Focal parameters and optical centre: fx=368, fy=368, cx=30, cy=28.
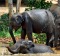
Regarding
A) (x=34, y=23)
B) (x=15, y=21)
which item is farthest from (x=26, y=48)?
(x=34, y=23)

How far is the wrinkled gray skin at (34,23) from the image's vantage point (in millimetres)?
8852

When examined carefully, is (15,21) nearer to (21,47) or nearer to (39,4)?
(21,47)

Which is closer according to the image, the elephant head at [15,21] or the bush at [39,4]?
the elephant head at [15,21]

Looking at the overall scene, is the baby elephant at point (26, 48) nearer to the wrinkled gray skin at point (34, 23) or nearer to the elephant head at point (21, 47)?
the elephant head at point (21, 47)

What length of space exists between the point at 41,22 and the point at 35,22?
179 mm

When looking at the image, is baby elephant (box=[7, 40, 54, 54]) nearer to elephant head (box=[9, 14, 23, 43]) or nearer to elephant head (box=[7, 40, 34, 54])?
elephant head (box=[7, 40, 34, 54])

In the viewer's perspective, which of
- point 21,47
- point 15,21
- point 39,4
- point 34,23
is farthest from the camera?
point 39,4

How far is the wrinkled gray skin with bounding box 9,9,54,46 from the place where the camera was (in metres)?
8.85

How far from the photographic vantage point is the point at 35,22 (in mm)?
9156

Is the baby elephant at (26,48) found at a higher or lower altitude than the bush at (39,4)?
higher

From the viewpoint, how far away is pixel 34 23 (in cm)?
915

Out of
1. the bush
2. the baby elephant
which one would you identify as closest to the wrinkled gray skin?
the baby elephant

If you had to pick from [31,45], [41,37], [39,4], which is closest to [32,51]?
[31,45]

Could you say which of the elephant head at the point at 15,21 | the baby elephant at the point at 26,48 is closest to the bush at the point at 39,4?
the elephant head at the point at 15,21
